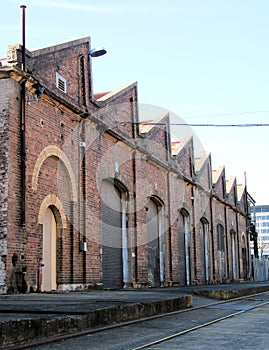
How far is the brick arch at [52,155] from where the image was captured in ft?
56.0

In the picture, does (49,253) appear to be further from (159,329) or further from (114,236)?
(159,329)

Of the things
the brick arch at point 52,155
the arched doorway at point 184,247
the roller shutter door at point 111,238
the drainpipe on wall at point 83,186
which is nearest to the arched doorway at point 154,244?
the roller shutter door at point 111,238

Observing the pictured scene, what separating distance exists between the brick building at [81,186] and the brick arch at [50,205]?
1.3 inches

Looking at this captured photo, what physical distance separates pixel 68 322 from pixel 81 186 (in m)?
11.7

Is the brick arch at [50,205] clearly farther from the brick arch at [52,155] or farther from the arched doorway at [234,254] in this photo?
the arched doorway at [234,254]

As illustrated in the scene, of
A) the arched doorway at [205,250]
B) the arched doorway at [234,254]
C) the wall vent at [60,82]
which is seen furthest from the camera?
the arched doorway at [234,254]

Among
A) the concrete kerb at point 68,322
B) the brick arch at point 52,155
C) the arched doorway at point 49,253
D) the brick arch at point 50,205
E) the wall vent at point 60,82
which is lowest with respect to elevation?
the concrete kerb at point 68,322

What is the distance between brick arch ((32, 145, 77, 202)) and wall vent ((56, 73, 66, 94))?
2.19 meters

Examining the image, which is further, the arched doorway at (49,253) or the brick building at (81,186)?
the arched doorway at (49,253)

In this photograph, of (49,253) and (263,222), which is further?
(263,222)

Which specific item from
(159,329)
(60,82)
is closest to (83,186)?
(60,82)

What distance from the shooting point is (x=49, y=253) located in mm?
18125

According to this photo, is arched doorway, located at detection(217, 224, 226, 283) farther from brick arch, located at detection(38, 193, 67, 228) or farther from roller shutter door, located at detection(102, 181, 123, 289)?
brick arch, located at detection(38, 193, 67, 228)

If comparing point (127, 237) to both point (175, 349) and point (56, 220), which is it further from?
point (175, 349)
